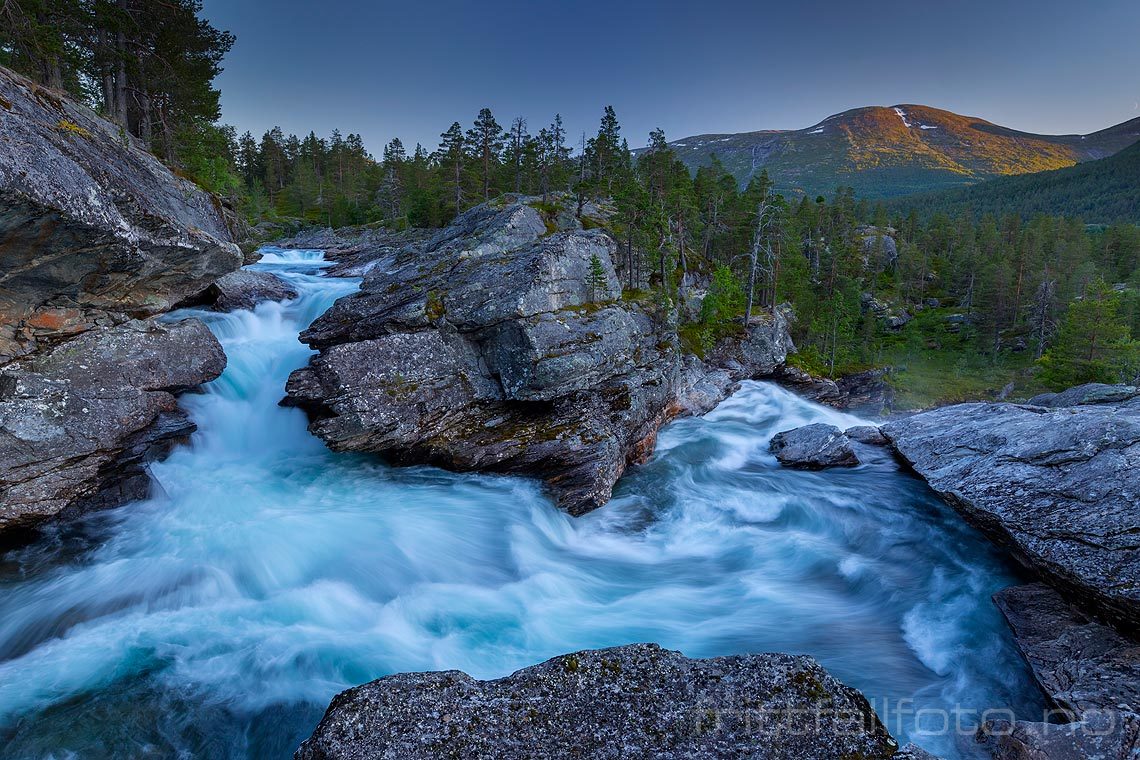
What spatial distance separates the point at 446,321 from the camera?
1714 cm

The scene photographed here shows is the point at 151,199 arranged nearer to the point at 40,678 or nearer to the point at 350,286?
the point at 40,678

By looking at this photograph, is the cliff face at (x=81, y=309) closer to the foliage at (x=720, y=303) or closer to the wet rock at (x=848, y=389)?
the foliage at (x=720, y=303)

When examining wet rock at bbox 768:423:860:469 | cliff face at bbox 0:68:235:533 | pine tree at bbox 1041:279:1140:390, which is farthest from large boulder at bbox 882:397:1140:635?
pine tree at bbox 1041:279:1140:390

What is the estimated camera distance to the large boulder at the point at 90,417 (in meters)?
10.4

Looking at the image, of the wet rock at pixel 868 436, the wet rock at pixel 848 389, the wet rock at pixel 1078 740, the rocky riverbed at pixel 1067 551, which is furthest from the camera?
the wet rock at pixel 848 389

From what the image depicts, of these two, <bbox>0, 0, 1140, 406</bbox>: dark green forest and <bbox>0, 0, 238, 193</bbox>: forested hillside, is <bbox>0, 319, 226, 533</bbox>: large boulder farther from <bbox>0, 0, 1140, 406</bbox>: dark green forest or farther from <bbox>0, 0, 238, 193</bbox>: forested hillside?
<bbox>0, 0, 1140, 406</bbox>: dark green forest

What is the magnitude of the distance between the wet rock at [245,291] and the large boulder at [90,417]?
645 cm

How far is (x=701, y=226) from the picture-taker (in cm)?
4656

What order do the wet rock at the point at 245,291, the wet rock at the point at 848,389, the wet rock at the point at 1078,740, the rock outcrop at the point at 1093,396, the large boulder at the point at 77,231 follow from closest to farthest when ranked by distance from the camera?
the wet rock at the point at 1078,740, the large boulder at the point at 77,231, the wet rock at the point at 245,291, the rock outcrop at the point at 1093,396, the wet rock at the point at 848,389

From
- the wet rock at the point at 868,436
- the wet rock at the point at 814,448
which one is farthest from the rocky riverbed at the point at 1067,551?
the wet rock at the point at 868,436

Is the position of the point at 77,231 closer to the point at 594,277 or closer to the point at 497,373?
the point at 497,373

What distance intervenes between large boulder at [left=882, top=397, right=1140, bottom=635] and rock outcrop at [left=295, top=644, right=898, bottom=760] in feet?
24.4

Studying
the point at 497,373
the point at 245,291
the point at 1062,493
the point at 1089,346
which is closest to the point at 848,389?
the point at 1089,346

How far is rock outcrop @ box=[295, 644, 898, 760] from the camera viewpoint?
4.71m
